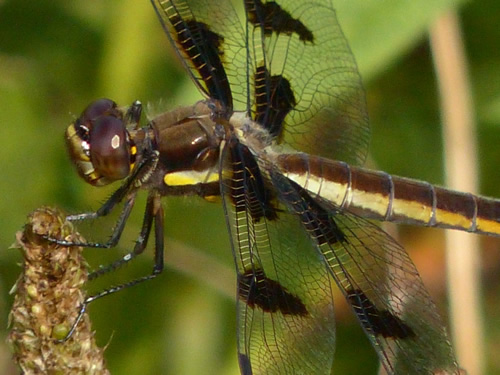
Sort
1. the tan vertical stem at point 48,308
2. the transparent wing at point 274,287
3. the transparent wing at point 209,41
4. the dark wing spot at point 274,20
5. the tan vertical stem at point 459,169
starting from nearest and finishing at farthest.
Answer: the tan vertical stem at point 48,308, the transparent wing at point 274,287, the transparent wing at point 209,41, the dark wing spot at point 274,20, the tan vertical stem at point 459,169

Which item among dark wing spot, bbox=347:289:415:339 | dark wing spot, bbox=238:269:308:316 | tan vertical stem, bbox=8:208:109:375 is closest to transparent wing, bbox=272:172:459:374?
dark wing spot, bbox=347:289:415:339

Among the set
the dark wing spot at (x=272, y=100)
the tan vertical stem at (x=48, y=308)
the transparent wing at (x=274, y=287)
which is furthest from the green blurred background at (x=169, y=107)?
the tan vertical stem at (x=48, y=308)

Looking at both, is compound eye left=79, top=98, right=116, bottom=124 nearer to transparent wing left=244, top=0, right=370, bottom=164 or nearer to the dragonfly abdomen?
transparent wing left=244, top=0, right=370, bottom=164

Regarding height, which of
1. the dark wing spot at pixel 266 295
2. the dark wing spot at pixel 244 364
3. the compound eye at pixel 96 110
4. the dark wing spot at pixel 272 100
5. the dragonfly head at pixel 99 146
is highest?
the dark wing spot at pixel 272 100

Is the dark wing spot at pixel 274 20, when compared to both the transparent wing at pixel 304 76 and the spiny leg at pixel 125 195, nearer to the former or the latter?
the transparent wing at pixel 304 76

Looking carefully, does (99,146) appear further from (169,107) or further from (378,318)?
(378,318)

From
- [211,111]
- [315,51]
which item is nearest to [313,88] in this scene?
[315,51]

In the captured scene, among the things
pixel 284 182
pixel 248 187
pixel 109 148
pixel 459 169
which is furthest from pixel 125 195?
pixel 459 169

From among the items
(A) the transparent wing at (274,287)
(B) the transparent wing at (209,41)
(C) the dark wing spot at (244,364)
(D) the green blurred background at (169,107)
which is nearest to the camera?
(C) the dark wing spot at (244,364)

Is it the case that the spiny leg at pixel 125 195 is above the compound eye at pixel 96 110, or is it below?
below
